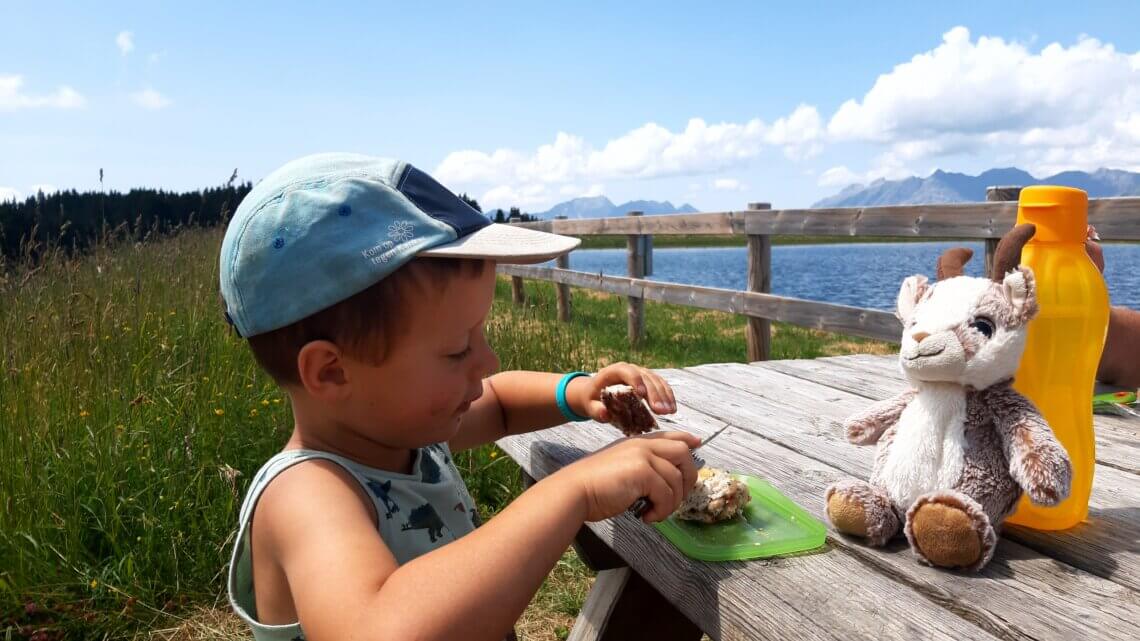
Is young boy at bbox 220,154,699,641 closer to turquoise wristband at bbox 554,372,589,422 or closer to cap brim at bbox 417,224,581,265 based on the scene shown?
cap brim at bbox 417,224,581,265

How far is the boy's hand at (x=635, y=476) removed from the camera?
0.96 meters

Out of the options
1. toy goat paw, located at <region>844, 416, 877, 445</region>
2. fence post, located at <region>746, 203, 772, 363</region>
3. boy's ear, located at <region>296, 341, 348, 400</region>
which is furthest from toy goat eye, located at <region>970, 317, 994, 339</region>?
fence post, located at <region>746, 203, 772, 363</region>

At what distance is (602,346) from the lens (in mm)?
6969

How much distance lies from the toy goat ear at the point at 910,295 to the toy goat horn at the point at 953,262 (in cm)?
6

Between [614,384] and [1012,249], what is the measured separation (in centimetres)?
74

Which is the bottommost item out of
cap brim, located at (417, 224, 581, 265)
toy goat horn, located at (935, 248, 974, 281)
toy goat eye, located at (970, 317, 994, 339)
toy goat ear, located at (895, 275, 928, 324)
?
toy goat eye, located at (970, 317, 994, 339)

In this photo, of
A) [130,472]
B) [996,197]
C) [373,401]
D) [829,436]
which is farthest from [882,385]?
[996,197]

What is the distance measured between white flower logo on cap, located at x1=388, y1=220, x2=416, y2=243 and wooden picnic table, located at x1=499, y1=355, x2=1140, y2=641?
0.55 metres

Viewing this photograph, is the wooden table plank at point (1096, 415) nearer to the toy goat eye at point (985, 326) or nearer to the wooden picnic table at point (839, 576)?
the wooden picnic table at point (839, 576)

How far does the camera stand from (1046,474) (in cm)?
95

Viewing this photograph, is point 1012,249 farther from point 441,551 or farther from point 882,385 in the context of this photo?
point 882,385

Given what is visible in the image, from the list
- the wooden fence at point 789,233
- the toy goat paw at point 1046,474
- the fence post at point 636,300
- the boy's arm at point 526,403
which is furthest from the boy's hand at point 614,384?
the fence post at point 636,300

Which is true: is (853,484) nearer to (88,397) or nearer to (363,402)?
(363,402)

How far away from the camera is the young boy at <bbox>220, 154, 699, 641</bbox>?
868 mm
